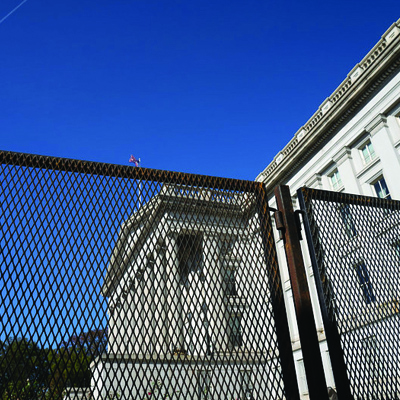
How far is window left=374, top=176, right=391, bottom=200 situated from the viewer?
80.7 ft

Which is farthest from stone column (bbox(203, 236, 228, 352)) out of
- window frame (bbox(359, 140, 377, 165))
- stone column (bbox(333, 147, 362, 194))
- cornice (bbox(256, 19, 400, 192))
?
stone column (bbox(333, 147, 362, 194))

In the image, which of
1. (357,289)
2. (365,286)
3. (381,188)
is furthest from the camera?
(381,188)

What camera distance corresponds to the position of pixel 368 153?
26375 mm

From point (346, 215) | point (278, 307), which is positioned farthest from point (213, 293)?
point (346, 215)

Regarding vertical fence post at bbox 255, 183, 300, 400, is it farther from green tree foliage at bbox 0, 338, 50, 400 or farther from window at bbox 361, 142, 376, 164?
window at bbox 361, 142, 376, 164

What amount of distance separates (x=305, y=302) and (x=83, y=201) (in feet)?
6.63

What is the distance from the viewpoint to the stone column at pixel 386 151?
76.5 feet

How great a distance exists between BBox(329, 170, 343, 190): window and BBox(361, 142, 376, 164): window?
92.9 inches

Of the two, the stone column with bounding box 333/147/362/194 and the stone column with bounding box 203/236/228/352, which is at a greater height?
the stone column with bounding box 333/147/362/194

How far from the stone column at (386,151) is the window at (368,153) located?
2.06ft

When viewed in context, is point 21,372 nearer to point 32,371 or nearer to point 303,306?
point 32,371

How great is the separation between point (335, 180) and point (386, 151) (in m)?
5.12

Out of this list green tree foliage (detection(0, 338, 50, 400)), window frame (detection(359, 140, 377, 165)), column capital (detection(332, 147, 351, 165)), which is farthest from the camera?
column capital (detection(332, 147, 351, 165))

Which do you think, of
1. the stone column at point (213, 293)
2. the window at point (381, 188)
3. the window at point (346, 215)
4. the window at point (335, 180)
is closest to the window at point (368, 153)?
the window at point (381, 188)
